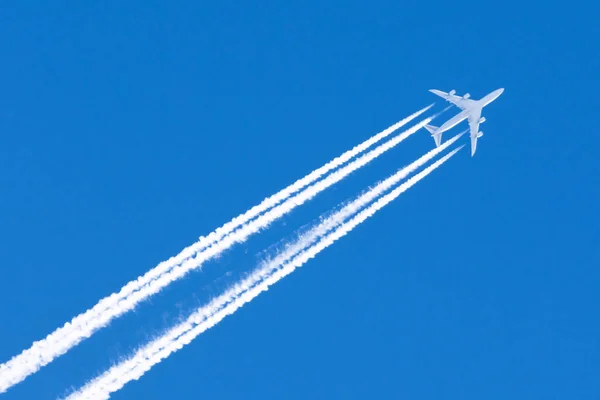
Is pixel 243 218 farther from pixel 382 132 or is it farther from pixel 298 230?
pixel 382 132

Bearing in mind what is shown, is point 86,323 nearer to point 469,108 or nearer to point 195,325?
point 195,325

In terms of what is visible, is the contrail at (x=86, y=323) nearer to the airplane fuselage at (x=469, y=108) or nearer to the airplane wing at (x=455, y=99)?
the airplane fuselage at (x=469, y=108)

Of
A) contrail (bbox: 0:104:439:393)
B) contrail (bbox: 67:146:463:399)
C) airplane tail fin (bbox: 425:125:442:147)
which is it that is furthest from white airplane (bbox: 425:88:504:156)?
contrail (bbox: 0:104:439:393)

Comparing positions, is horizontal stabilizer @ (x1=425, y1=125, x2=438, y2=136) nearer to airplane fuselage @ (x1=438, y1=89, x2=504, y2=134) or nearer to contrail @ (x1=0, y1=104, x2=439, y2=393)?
airplane fuselage @ (x1=438, y1=89, x2=504, y2=134)

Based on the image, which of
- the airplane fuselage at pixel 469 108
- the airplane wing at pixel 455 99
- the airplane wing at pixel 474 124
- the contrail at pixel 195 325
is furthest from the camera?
the airplane wing at pixel 474 124

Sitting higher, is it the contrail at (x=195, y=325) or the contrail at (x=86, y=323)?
the contrail at (x=86, y=323)

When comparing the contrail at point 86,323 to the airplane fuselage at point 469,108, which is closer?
the contrail at point 86,323

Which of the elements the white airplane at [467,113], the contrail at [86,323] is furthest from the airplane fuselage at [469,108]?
the contrail at [86,323]
